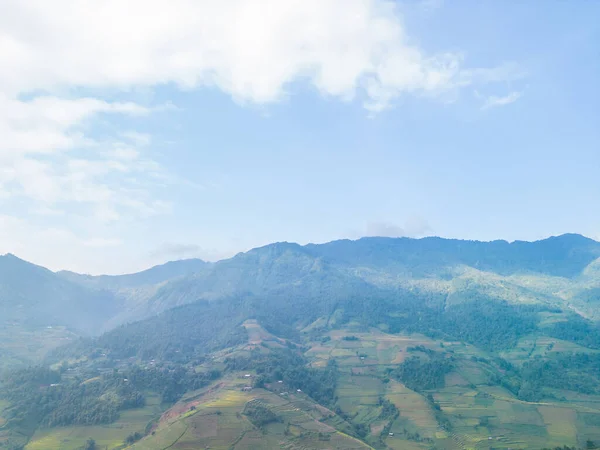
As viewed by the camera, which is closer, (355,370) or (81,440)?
(81,440)

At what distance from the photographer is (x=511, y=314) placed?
6998 inches

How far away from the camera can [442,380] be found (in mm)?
113562

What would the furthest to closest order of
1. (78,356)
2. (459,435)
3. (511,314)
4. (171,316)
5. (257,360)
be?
(171,316) < (511,314) < (78,356) < (257,360) < (459,435)

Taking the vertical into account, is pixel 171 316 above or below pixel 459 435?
above

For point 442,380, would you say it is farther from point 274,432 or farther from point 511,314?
point 511,314

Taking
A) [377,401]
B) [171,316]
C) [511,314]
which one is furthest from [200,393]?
[511,314]

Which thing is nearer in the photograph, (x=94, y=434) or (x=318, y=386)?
(x=94, y=434)

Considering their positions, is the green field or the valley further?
the valley

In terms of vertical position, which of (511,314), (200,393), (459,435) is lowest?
(459,435)

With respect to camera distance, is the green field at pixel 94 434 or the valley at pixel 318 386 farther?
the valley at pixel 318 386

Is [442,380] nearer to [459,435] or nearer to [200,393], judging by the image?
[459,435]

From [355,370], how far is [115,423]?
196ft

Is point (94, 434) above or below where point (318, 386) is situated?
below

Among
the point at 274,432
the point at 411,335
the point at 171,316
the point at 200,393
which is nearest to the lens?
the point at 274,432
